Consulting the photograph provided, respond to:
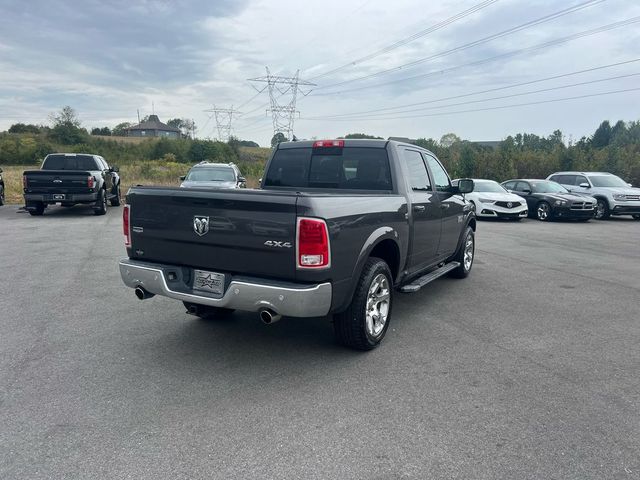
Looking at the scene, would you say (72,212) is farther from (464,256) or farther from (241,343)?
(241,343)

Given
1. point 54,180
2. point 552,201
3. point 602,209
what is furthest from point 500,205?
point 54,180

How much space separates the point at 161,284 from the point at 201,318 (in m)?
1.35

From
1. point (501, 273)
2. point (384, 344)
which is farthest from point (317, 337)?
→ point (501, 273)

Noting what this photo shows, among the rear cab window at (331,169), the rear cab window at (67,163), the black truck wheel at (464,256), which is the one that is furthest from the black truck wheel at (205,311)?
the rear cab window at (67,163)

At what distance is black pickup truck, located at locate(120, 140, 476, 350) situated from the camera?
11.9ft

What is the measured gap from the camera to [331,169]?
5484mm

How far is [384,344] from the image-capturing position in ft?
15.4

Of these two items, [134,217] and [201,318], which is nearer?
[134,217]

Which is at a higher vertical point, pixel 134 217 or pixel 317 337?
pixel 134 217

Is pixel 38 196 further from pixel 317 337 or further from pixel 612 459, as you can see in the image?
pixel 612 459

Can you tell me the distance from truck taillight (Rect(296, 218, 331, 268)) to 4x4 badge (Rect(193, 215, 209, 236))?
0.84 meters

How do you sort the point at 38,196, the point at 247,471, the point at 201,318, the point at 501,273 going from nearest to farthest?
1. the point at 247,471
2. the point at 201,318
3. the point at 501,273
4. the point at 38,196

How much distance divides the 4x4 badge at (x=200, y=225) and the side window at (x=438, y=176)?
3.37 m

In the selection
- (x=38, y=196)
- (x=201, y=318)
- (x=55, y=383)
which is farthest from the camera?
(x=38, y=196)
